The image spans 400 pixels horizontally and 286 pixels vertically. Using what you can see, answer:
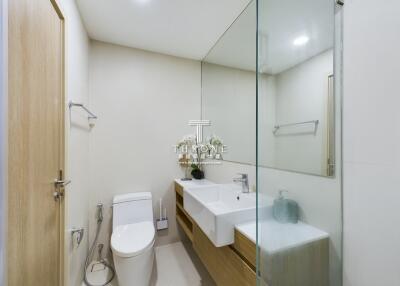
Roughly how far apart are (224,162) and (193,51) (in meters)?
1.38

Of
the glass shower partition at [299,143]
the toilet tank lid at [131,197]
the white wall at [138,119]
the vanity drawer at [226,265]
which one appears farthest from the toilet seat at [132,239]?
the glass shower partition at [299,143]

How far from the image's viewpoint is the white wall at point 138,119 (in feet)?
6.29

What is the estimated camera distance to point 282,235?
98 centimetres

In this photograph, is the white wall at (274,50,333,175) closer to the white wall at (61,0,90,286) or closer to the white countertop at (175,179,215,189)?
the white countertop at (175,179,215,189)

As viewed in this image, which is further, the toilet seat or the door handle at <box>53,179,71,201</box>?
the toilet seat

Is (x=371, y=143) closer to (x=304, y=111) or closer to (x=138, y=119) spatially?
(x=304, y=111)

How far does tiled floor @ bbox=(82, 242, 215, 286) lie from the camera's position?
1.63 metres

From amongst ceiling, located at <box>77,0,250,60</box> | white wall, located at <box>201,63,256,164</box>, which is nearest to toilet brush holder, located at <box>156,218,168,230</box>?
white wall, located at <box>201,63,256,164</box>

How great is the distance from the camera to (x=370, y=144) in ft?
2.56

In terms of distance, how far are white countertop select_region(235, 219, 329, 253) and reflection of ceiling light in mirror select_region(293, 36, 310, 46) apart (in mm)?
1068

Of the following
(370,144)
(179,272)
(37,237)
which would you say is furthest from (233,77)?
(179,272)

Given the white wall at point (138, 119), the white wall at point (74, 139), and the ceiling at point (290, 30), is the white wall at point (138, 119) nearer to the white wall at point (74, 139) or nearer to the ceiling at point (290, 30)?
the white wall at point (74, 139)

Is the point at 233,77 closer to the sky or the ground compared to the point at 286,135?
closer to the sky

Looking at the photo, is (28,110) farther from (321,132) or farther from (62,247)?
(321,132)
